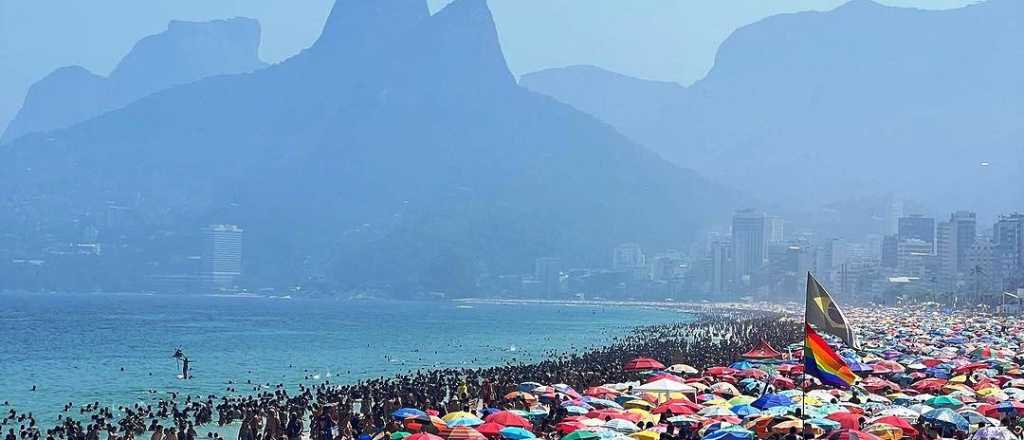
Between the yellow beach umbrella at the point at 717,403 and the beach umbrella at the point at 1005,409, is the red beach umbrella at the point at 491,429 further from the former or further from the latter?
the beach umbrella at the point at 1005,409

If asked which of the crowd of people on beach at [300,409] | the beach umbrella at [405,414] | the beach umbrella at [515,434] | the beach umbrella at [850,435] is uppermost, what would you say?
the beach umbrella at [850,435]

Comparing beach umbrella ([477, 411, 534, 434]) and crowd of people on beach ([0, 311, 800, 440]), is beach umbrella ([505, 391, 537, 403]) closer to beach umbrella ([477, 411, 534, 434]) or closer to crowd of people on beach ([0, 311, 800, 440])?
crowd of people on beach ([0, 311, 800, 440])

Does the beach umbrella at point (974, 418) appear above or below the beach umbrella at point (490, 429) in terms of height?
above

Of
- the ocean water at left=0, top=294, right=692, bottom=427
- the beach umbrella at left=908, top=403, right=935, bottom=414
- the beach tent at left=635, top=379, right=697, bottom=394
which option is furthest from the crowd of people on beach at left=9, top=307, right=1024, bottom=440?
the ocean water at left=0, top=294, right=692, bottom=427

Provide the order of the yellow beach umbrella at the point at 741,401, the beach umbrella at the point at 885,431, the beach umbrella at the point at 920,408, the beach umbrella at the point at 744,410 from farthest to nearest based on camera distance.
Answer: the yellow beach umbrella at the point at 741,401
the beach umbrella at the point at 920,408
the beach umbrella at the point at 744,410
the beach umbrella at the point at 885,431

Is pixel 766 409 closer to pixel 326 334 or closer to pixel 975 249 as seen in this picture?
pixel 326 334

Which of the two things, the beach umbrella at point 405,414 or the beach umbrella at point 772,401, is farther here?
the beach umbrella at point 405,414

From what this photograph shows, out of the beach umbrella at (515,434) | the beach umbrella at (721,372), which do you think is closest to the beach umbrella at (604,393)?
the beach umbrella at (721,372)

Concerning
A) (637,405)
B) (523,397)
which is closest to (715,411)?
(637,405)

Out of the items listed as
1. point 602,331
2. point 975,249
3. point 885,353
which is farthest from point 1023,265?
point 885,353
